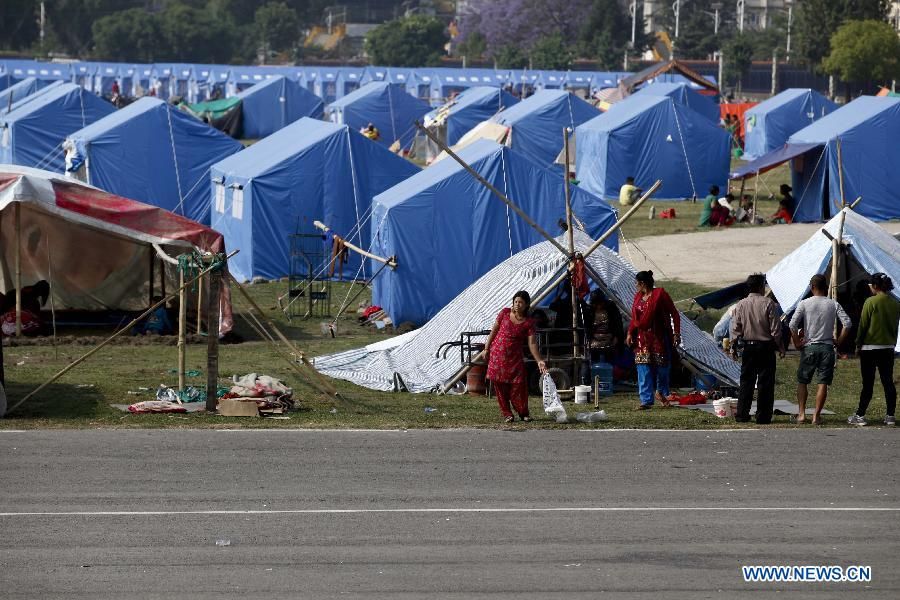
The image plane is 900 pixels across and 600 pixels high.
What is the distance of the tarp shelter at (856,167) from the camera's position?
34188mm

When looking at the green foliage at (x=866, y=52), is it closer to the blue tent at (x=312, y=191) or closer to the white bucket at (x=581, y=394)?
the blue tent at (x=312, y=191)

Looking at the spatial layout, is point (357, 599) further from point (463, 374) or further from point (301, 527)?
point (463, 374)

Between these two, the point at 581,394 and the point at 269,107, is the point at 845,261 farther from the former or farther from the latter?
the point at 269,107

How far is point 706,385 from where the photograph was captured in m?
16.5

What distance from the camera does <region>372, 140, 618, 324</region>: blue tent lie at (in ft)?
71.8

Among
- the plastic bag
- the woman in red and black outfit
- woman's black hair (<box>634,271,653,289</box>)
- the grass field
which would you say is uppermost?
woman's black hair (<box>634,271,653,289</box>)

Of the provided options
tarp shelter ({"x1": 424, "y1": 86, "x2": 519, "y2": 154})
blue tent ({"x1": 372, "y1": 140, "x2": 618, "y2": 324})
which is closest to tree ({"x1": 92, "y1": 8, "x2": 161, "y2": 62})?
tarp shelter ({"x1": 424, "y1": 86, "x2": 519, "y2": 154})

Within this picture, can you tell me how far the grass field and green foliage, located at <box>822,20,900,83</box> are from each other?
64.0m

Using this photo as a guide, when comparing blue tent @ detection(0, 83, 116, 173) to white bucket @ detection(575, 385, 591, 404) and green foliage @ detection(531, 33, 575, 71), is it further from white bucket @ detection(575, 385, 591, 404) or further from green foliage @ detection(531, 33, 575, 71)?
green foliage @ detection(531, 33, 575, 71)

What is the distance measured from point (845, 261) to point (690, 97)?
34270 mm

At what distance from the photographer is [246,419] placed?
14688mm

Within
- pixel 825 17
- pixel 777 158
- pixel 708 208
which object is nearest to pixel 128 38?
pixel 825 17

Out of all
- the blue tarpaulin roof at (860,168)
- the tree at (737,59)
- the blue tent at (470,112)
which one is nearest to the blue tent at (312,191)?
the blue tarpaulin roof at (860,168)

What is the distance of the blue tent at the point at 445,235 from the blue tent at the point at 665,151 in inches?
699
